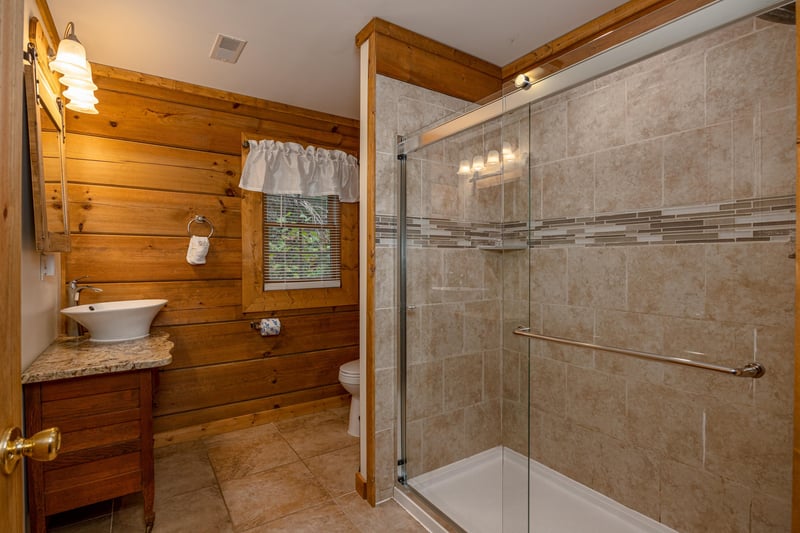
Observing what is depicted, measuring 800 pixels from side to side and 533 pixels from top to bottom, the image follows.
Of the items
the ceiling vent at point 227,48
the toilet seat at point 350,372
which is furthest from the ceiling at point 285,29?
the toilet seat at point 350,372

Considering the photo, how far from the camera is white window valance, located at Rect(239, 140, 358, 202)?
2953 millimetres

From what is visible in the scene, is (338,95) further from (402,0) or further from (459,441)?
(459,441)

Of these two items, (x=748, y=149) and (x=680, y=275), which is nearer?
(x=748, y=149)

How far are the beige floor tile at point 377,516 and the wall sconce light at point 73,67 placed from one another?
2.36m

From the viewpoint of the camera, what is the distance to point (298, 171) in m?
3.10

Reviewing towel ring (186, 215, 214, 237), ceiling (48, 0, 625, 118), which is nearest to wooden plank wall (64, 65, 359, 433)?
towel ring (186, 215, 214, 237)

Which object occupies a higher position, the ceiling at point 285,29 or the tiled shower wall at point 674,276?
the ceiling at point 285,29

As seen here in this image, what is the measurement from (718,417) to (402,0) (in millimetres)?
2240

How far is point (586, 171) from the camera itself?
2082 millimetres

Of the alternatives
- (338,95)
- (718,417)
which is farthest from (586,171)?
(338,95)

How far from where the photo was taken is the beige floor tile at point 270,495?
6.49 feet

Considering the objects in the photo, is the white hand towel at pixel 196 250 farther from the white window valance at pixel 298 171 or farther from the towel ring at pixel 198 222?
the white window valance at pixel 298 171

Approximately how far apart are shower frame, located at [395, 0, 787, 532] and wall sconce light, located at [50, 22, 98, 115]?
147 cm

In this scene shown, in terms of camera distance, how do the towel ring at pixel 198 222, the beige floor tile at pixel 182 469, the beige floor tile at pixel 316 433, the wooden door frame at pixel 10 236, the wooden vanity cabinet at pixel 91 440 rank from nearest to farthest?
the wooden door frame at pixel 10 236 < the wooden vanity cabinet at pixel 91 440 < the beige floor tile at pixel 182 469 < the beige floor tile at pixel 316 433 < the towel ring at pixel 198 222
